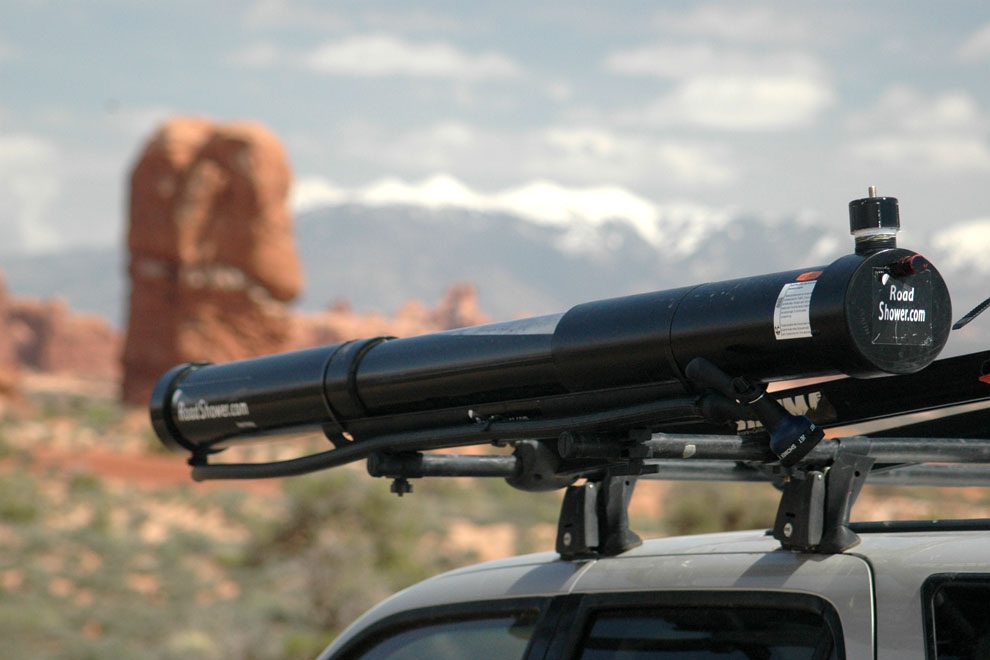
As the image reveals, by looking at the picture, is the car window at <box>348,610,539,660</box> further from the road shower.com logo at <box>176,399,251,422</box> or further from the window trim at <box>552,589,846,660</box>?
the road shower.com logo at <box>176,399,251,422</box>

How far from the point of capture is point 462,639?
318 centimetres

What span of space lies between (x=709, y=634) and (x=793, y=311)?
817 mm

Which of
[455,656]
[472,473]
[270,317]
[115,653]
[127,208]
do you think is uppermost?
[127,208]

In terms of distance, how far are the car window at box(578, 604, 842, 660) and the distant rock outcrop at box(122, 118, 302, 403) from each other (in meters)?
45.2

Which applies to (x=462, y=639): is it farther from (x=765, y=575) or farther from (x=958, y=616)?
(x=958, y=616)

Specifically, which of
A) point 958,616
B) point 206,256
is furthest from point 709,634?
point 206,256

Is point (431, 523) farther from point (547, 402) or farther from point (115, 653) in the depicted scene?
point (547, 402)

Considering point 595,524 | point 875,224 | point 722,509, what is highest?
point 875,224

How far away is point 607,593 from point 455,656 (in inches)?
23.3

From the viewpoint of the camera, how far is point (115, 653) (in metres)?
14.7

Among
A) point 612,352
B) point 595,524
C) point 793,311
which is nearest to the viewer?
point 793,311

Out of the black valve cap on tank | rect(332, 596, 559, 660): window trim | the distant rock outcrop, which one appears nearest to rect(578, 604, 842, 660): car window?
rect(332, 596, 559, 660): window trim

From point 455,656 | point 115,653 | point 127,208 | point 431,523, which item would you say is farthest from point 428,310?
point 455,656

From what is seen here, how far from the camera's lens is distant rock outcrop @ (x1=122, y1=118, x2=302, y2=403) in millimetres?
47188
